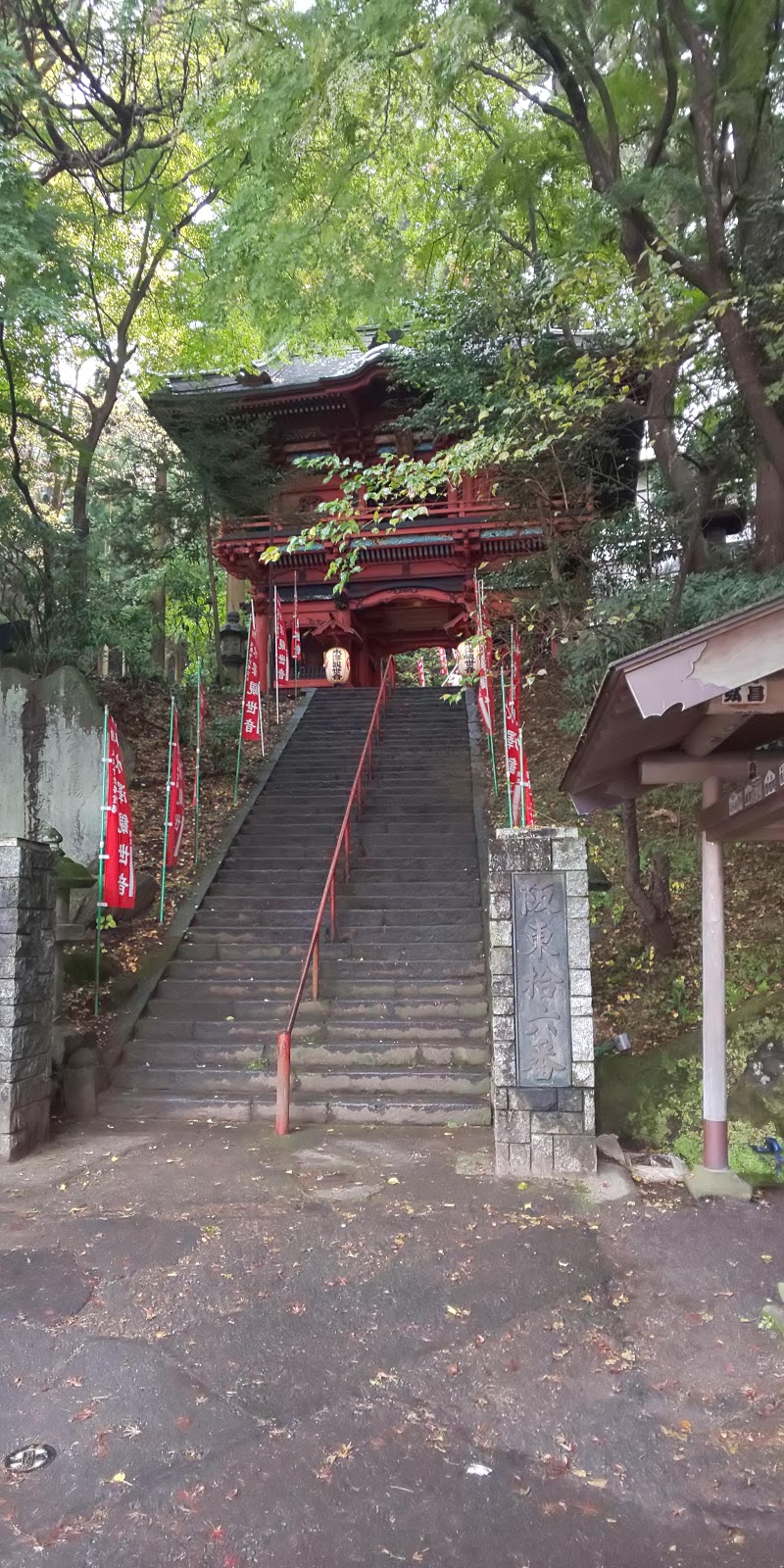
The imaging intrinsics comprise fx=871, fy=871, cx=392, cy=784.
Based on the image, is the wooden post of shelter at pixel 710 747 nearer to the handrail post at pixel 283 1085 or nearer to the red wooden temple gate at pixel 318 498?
the handrail post at pixel 283 1085

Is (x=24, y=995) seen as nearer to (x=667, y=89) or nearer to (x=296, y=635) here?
(x=667, y=89)

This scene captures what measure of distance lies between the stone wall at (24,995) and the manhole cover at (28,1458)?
128 inches

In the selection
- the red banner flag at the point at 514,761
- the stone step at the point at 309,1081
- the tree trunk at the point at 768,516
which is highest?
the tree trunk at the point at 768,516

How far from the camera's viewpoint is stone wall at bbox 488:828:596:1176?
219 inches

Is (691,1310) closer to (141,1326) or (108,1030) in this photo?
(141,1326)

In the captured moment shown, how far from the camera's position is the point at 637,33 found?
323 inches

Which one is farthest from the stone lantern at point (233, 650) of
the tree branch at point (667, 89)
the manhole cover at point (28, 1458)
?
the manhole cover at point (28, 1458)

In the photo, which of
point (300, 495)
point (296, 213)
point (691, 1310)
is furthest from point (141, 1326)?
point (300, 495)

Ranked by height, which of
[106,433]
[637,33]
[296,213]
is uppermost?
[106,433]

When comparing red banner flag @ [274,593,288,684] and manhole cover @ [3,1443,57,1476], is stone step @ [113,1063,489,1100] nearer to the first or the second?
manhole cover @ [3,1443,57,1476]

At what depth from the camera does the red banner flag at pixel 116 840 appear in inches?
324

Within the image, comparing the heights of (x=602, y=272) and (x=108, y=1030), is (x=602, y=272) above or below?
above

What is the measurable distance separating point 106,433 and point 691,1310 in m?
23.7

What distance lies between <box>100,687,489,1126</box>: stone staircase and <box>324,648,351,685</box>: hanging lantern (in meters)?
7.58
